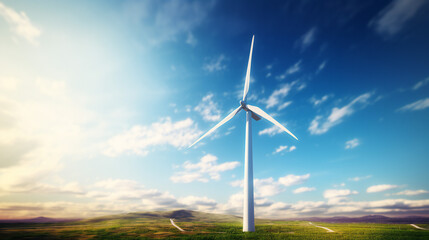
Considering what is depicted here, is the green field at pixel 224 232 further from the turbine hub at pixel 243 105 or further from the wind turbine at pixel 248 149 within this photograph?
the turbine hub at pixel 243 105

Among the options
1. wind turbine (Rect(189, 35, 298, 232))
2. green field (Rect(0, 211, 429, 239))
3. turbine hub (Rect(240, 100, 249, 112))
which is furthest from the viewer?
turbine hub (Rect(240, 100, 249, 112))

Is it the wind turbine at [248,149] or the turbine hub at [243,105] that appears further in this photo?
the turbine hub at [243,105]

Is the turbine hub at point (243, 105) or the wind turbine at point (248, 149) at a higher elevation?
Result: the turbine hub at point (243, 105)

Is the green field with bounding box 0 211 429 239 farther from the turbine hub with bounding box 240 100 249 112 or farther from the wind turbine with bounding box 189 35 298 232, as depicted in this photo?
the turbine hub with bounding box 240 100 249 112

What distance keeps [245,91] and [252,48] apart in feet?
46.3

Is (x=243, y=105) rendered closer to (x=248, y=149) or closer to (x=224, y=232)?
(x=248, y=149)

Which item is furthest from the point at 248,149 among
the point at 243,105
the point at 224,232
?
the point at 224,232

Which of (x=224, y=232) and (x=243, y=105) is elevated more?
(x=243, y=105)

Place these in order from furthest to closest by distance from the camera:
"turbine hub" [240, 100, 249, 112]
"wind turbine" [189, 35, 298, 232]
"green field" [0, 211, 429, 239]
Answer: "turbine hub" [240, 100, 249, 112] < "wind turbine" [189, 35, 298, 232] < "green field" [0, 211, 429, 239]

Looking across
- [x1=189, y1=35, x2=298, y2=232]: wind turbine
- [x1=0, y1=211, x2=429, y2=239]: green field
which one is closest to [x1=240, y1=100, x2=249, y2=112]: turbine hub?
[x1=189, y1=35, x2=298, y2=232]: wind turbine

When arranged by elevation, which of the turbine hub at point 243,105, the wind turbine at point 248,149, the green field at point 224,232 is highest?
the turbine hub at point 243,105

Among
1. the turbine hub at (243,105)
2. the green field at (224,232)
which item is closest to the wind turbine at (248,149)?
the turbine hub at (243,105)

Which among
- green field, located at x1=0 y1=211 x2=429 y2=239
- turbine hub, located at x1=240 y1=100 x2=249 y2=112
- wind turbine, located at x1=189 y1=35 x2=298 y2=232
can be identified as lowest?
green field, located at x1=0 y1=211 x2=429 y2=239

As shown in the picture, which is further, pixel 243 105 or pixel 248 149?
pixel 243 105
